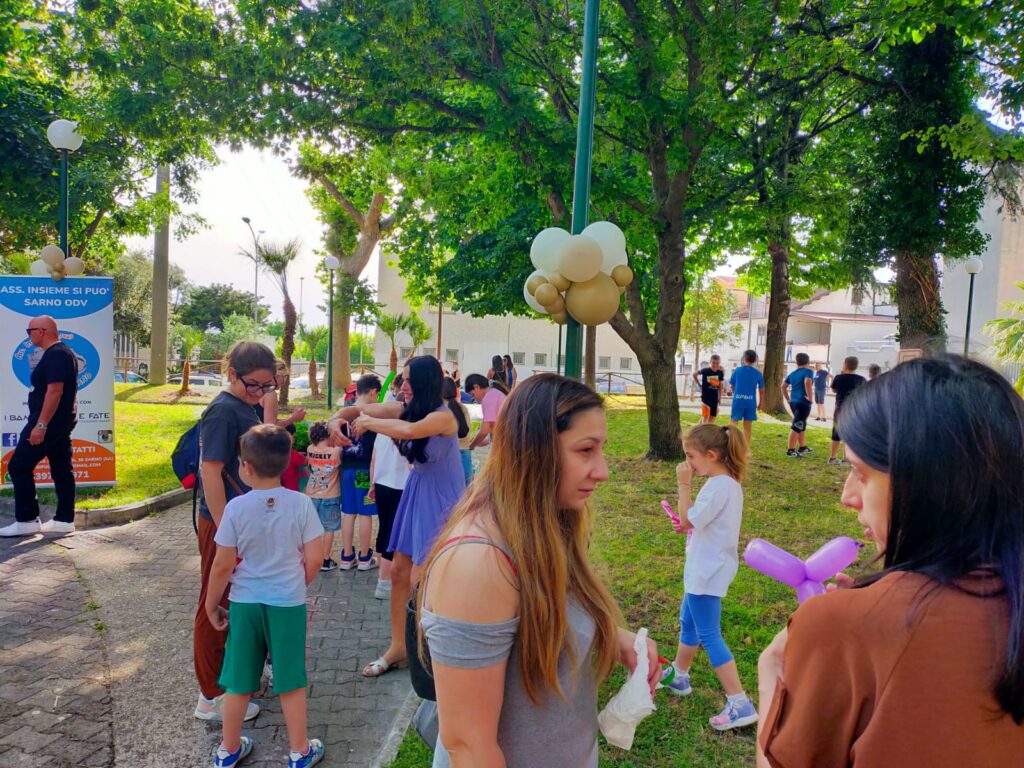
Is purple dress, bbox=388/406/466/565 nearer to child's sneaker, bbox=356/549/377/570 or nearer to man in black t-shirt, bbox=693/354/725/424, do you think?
child's sneaker, bbox=356/549/377/570

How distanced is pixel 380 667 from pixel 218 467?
1691mm

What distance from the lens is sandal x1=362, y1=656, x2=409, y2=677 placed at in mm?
4184

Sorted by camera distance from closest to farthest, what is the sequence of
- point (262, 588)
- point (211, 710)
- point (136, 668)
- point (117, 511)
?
point (262, 588) → point (211, 710) → point (136, 668) → point (117, 511)

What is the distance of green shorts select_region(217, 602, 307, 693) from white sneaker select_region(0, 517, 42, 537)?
15.9ft

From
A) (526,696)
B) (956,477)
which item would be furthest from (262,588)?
(956,477)

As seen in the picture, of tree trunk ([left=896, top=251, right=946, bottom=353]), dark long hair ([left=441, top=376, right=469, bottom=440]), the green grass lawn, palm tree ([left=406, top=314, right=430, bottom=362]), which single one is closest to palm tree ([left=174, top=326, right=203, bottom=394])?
palm tree ([left=406, top=314, right=430, bottom=362])

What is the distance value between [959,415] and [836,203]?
35.2 feet

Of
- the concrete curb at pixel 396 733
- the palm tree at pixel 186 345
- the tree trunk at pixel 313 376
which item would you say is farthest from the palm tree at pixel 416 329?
the concrete curb at pixel 396 733

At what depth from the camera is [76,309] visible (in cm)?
776

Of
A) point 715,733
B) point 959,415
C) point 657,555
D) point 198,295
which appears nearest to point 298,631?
point 715,733

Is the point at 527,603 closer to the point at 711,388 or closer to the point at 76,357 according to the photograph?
the point at 76,357

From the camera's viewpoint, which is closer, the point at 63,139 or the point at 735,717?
the point at 735,717

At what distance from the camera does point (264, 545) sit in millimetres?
3068

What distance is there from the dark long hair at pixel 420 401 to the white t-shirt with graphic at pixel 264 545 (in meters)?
0.88
